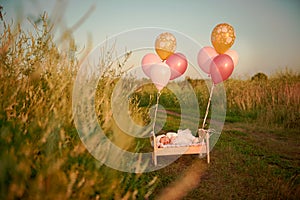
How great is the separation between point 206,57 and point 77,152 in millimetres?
3574

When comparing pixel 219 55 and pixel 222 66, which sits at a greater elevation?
pixel 219 55

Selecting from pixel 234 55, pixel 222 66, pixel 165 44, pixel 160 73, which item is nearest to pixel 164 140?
pixel 160 73

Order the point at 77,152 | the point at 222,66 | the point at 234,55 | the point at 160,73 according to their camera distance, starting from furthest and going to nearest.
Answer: the point at 234,55
the point at 160,73
the point at 222,66
the point at 77,152

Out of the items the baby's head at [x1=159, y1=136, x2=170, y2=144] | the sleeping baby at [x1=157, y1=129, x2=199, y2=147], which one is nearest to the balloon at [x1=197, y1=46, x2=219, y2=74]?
the sleeping baby at [x1=157, y1=129, x2=199, y2=147]

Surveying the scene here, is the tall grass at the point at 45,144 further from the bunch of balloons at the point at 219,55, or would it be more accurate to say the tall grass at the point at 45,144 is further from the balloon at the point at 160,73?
the bunch of balloons at the point at 219,55

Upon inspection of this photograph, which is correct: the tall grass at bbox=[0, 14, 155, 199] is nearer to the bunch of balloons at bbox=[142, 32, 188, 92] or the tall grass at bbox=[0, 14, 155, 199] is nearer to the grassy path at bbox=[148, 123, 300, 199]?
the grassy path at bbox=[148, 123, 300, 199]

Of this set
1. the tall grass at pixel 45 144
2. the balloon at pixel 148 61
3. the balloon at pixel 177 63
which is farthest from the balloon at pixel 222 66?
the tall grass at pixel 45 144

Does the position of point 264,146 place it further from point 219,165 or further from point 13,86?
point 13,86

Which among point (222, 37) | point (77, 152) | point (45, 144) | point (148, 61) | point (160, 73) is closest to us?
point (77, 152)

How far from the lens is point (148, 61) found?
5.56 metres

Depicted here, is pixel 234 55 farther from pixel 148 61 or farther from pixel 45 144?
pixel 45 144

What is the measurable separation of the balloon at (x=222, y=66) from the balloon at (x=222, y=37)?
0.23m

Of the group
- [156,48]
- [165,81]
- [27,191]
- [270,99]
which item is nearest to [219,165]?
[165,81]

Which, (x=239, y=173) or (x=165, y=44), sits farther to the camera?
(x=165, y=44)
